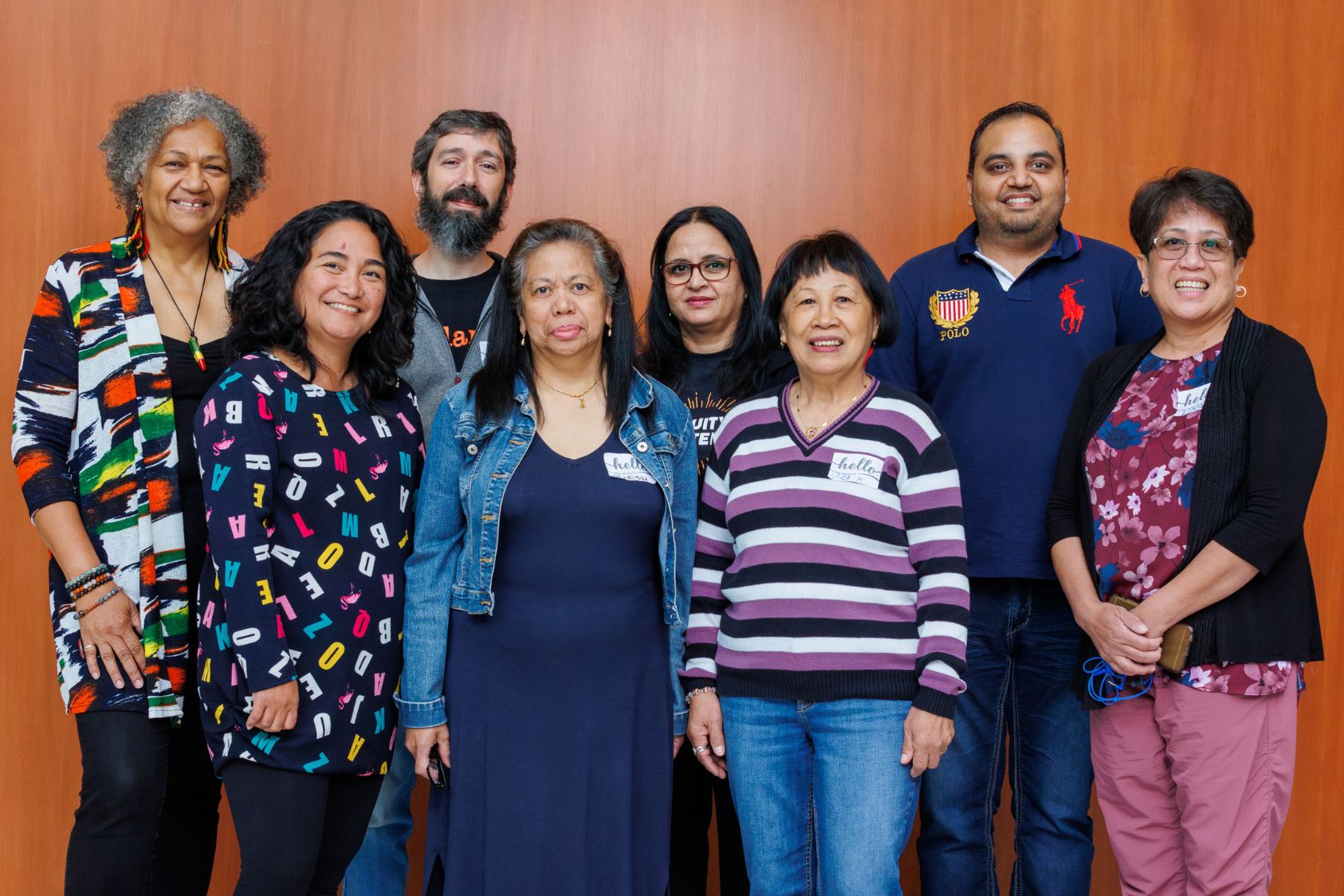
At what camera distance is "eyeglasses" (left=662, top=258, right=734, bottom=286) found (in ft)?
8.20

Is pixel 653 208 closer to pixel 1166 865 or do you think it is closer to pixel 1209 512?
pixel 1209 512

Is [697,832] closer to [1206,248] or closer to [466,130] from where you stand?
[1206,248]

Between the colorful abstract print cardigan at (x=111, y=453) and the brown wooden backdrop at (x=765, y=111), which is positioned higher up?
the brown wooden backdrop at (x=765, y=111)

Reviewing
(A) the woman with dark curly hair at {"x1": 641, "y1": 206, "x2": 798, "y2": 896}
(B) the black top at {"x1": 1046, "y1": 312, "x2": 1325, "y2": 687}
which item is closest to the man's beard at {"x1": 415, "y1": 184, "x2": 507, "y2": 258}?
(A) the woman with dark curly hair at {"x1": 641, "y1": 206, "x2": 798, "y2": 896}

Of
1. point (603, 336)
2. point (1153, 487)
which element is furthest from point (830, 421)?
point (1153, 487)

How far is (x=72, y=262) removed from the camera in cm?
219

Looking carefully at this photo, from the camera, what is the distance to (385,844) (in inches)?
102

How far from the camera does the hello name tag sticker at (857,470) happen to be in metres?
1.92

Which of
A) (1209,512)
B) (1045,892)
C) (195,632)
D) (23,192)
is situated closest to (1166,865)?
(1045,892)

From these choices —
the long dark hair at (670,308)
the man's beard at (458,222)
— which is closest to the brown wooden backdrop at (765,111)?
the man's beard at (458,222)

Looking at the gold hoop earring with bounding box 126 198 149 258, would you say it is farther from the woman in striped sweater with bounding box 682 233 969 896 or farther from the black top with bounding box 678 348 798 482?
the woman in striped sweater with bounding box 682 233 969 896

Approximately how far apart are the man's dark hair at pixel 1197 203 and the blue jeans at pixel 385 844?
208 cm

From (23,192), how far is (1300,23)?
4.07m

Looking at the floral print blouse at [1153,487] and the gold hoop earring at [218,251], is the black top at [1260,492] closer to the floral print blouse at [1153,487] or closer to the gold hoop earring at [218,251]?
the floral print blouse at [1153,487]
